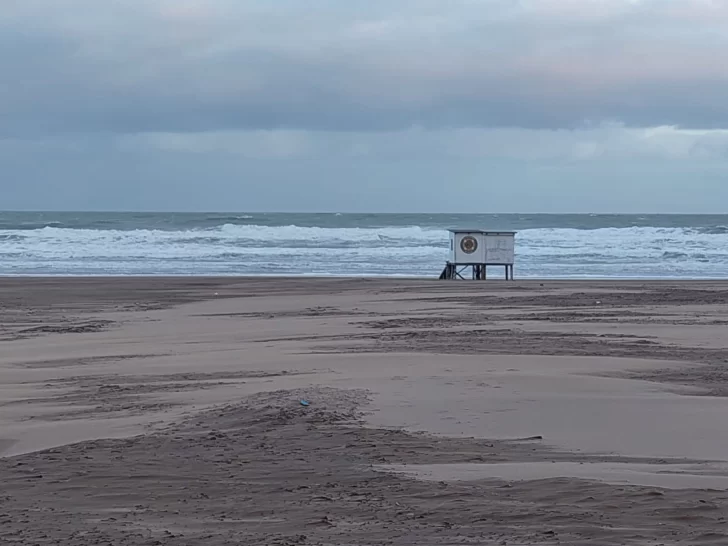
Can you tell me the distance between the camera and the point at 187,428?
287 inches

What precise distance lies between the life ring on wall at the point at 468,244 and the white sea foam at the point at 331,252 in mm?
4525

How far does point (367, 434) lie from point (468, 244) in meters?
23.7

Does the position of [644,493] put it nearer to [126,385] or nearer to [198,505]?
[198,505]

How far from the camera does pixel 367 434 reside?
22.9ft

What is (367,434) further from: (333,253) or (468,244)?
(333,253)

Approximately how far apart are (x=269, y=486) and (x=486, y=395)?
3.44 meters

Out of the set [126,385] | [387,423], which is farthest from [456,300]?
[387,423]

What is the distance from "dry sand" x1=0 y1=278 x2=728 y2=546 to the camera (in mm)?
4816

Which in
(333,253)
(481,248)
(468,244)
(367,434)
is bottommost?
(367,434)

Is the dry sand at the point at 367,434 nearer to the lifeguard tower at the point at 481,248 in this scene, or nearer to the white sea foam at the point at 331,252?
the lifeguard tower at the point at 481,248

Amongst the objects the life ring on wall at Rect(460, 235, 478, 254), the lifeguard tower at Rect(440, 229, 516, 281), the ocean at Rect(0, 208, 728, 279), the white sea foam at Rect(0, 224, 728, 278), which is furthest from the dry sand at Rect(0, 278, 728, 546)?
the white sea foam at Rect(0, 224, 728, 278)

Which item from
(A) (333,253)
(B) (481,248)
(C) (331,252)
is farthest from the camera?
(C) (331,252)

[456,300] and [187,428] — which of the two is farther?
[456,300]

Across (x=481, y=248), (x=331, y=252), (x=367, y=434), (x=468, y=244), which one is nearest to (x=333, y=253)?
(x=331, y=252)
